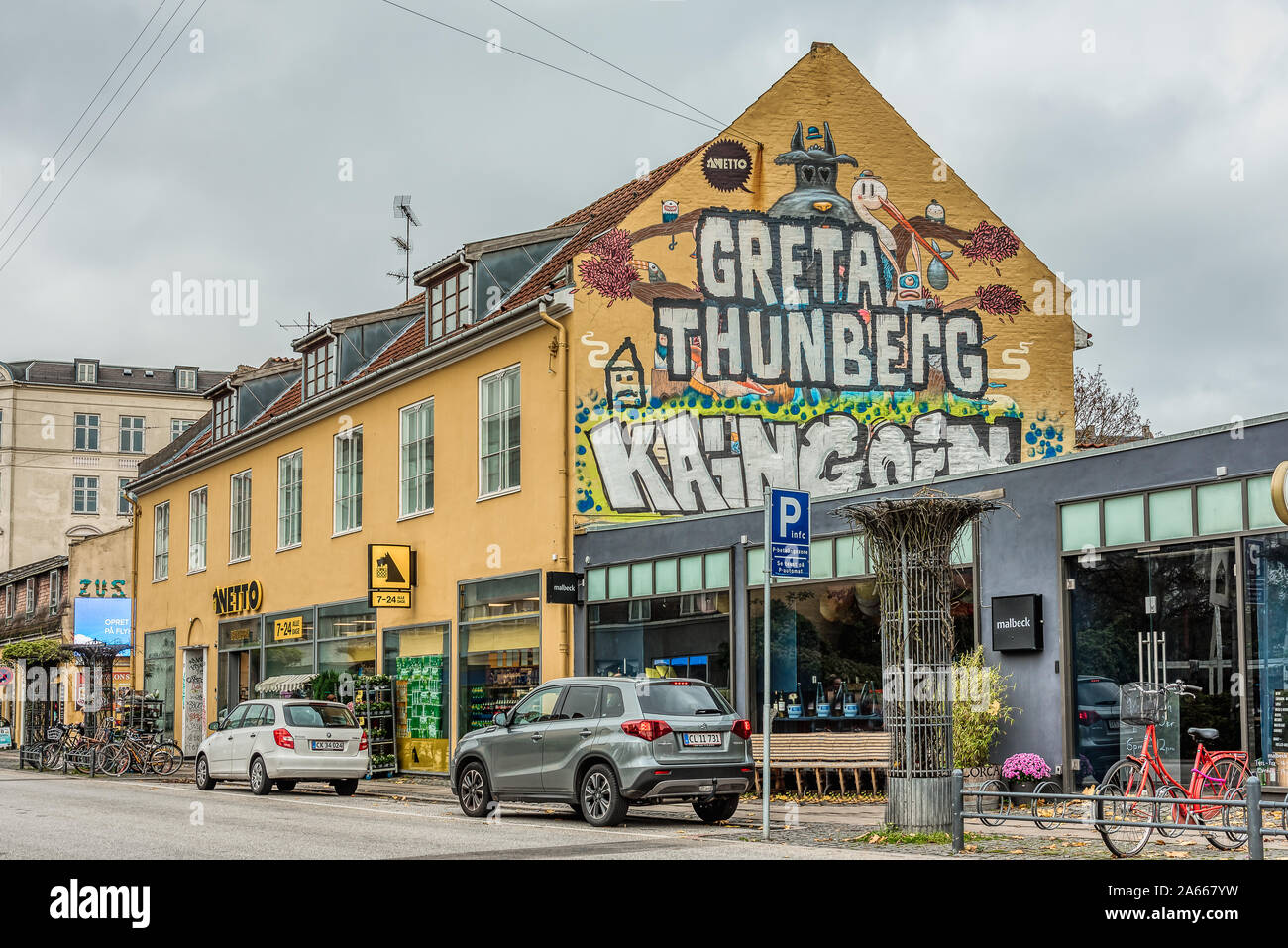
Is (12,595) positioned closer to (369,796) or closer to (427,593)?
(427,593)

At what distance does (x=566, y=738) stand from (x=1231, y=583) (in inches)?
291

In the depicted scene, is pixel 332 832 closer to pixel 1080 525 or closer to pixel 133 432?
pixel 1080 525

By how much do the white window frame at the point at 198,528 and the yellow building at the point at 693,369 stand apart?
1109 centimetres

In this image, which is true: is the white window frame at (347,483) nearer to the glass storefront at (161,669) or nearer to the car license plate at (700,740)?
the glass storefront at (161,669)

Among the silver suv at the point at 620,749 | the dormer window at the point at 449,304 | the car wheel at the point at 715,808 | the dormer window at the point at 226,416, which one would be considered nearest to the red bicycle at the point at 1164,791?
the silver suv at the point at 620,749

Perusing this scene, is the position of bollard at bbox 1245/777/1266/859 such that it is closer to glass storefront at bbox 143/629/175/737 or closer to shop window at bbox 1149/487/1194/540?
shop window at bbox 1149/487/1194/540

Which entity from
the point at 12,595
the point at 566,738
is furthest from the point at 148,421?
the point at 566,738

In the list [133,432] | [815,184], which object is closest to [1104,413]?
[815,184]

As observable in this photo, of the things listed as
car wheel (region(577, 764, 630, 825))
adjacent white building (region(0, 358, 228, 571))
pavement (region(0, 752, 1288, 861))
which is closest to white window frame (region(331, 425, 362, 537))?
pavement (region(0, 752, 1288, 861))

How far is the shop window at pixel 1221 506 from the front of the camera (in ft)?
53.8

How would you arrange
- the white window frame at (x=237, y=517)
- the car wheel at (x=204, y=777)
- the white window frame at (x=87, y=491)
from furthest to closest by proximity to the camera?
the white window frame at (x=87, y=491)
the white window frame at (x=237, y=517)
the car wheel at (x=204, y=777)

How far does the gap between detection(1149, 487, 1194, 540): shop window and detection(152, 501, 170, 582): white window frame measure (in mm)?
32695

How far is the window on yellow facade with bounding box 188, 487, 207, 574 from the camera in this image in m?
41.2

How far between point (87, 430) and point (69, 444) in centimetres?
138
